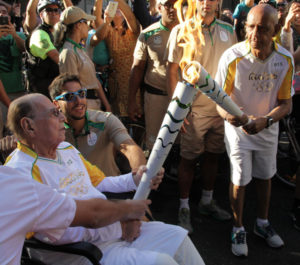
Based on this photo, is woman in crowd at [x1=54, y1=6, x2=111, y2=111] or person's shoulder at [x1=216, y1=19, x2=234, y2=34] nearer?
person's shoulder at [x1=216, y1=19, x2=234, y2=34]

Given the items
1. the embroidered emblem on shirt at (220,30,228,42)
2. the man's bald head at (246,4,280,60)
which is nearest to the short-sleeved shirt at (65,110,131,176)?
the man's bald head at (246,4,280,60)

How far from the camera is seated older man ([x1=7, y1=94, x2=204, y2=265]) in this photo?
1.76 m

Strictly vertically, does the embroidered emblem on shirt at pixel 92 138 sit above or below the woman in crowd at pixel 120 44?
below

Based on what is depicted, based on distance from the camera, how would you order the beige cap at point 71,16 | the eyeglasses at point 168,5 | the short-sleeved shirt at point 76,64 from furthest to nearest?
1. the beige cap at point 71,16
2. the short-sleeved shirt at point 76,64
3. the eyeglasses at point 168,5

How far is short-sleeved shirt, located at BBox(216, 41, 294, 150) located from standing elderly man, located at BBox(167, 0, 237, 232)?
0.39 meters

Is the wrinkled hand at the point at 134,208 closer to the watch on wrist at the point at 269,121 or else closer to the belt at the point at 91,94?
the watch on wrist at the point at 269,121

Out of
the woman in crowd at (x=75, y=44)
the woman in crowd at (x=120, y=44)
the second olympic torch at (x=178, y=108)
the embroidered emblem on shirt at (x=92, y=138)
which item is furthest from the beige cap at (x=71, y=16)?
the second olympic torch at (x=178, y=108)

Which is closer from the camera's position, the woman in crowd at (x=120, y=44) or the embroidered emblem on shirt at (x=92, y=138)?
the embroidered emblem on shirt at (x=92, y=138)

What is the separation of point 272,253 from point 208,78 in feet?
6.46

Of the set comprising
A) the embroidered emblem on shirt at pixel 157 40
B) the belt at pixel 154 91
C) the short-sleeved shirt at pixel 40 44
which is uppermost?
the embroidered emblem on shirt at pixel 157 40

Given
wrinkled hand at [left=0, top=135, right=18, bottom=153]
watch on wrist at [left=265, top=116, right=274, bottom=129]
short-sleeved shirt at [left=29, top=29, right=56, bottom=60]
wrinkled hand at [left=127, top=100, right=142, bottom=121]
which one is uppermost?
short-sleeved shirt at [left=29, top=29, right=56, bottom=60]

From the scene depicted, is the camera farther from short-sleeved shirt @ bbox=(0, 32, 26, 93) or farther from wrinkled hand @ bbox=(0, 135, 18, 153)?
wrinkled hand @ bbox=(0, 135, 18, 153)

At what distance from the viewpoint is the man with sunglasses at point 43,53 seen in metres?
3.72

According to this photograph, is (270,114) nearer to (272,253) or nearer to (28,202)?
(272,253)
